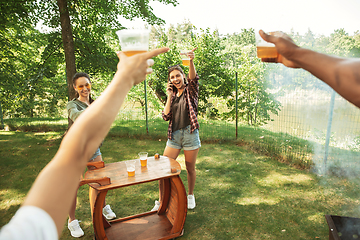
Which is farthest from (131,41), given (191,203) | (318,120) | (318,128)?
(318,128)

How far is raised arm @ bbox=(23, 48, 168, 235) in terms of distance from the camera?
0.50 metres

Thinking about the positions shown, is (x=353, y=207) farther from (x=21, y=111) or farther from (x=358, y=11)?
(x=21, y=111)

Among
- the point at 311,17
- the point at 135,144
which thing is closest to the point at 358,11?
the point at 311,17

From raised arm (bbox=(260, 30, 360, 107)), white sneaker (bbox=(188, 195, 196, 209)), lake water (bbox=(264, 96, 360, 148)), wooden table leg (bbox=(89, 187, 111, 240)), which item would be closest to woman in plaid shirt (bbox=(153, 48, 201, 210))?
white sneaker (bbox=(188, 195, 196, 209))

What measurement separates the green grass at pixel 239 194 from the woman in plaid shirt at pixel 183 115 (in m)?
0.87

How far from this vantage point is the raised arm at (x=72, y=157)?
50 cm

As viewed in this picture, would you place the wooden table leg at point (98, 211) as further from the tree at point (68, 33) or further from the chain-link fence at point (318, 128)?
the tree at point (68, 33)

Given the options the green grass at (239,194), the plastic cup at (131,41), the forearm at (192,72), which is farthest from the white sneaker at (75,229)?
the plastic cup at (131,41)

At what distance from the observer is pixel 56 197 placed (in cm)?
51

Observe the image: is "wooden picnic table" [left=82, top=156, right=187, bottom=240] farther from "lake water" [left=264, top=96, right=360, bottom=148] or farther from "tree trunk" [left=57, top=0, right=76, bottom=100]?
"tree trunk" [left=57, top=0, right=76, bottom=100]

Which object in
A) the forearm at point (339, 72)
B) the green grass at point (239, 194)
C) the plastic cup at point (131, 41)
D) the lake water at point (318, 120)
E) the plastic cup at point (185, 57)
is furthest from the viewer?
the lake water at point (318, 120)

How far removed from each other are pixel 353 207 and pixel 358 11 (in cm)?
538

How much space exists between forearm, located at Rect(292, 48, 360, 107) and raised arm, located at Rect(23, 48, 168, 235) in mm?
616

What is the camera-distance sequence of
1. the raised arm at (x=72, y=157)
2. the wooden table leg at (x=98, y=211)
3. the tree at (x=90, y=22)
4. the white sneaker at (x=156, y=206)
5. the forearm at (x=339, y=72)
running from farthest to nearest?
the tree at (x=90, y=22) < the white sneaker at (x=156, y=206) < the wooden table leg at (x=98, y=211) < the forearm at (x=339, y=72) < the raised arm at (x=72, y=157)
